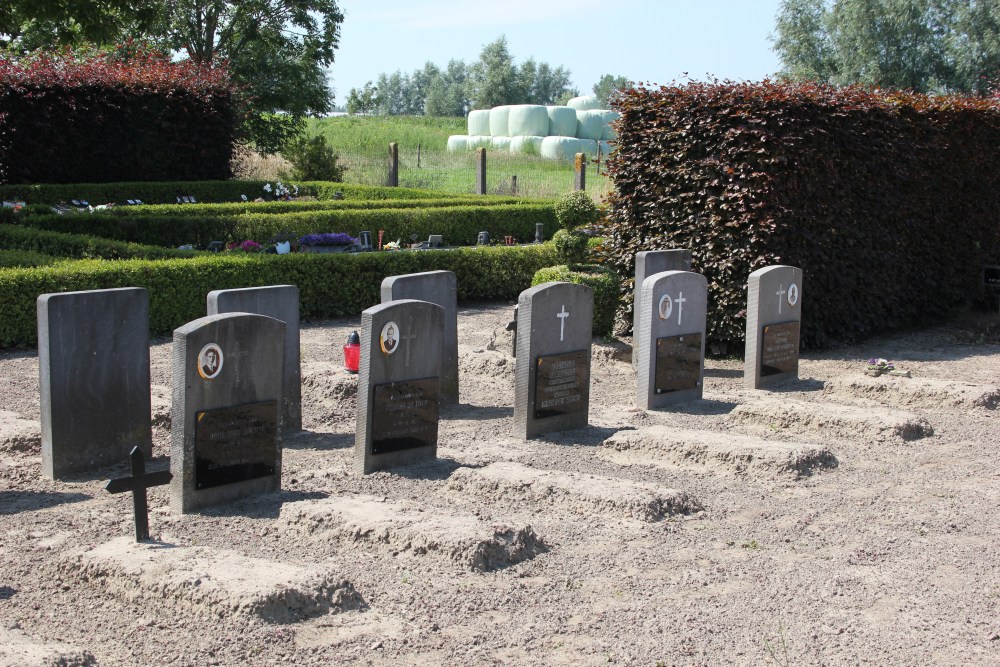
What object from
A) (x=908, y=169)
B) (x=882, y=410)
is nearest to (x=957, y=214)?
(x=908, y=169)

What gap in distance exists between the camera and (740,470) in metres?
6.73

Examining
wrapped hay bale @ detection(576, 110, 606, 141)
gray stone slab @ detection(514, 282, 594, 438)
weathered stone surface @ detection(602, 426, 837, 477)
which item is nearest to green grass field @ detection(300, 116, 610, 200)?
wrapped hay bale @ detection(576, 110, 606, 141)

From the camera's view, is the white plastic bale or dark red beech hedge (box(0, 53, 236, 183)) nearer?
dark red beech hedge (box(0, 53, 236, 183))

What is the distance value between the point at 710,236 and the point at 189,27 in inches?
1036

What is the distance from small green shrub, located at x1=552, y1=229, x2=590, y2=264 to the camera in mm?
11398

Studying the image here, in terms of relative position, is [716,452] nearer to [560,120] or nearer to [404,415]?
[404,415]

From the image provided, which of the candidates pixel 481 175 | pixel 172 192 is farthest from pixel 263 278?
pixel 481 175

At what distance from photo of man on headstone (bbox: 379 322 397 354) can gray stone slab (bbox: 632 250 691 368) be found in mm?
3753

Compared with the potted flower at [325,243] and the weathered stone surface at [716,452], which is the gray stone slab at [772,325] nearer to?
the weathered stone surface at [716,452]

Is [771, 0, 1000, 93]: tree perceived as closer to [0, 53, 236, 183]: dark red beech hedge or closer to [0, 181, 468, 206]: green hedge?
[0, 181, 468, 206]: green hedge

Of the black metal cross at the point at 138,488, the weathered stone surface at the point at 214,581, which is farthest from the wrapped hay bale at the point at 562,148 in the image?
the weathered stone surface at the point at 214,581

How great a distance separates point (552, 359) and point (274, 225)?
33.9ft

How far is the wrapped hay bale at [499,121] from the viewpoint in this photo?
54.6 metres

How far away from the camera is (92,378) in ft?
22.1
